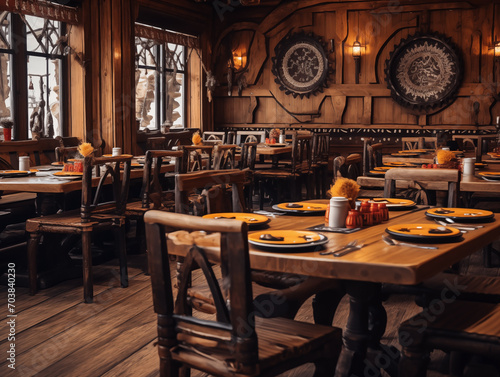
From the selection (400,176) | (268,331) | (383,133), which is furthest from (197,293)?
(383,133)

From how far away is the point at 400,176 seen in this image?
3264mm

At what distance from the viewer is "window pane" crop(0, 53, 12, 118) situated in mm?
6684

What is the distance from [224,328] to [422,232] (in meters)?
0.85

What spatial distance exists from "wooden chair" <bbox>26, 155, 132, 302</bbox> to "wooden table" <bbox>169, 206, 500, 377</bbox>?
5.58 ft

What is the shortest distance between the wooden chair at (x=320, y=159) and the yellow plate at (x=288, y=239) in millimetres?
6087

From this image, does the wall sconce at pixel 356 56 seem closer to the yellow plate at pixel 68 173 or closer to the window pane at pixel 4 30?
the window pane at pixel 4 30

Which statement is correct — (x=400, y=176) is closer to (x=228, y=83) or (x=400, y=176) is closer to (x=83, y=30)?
(x=83, y=30)

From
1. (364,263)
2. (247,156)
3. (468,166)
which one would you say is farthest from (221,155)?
(364,263)

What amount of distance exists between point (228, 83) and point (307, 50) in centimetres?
142

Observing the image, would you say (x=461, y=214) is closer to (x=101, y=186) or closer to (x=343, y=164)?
(x=343, y=164)

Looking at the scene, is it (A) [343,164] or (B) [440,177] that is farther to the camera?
(A) [343,164]

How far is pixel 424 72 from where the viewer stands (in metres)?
9.49

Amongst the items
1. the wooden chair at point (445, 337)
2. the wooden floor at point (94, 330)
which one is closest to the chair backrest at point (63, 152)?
the wooden floor at point (94, 330)

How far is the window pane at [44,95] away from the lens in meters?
7.09
